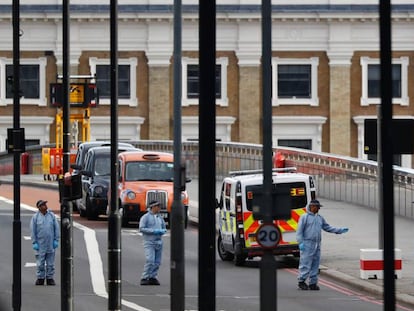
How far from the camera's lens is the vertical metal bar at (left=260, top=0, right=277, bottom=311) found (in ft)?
70.4

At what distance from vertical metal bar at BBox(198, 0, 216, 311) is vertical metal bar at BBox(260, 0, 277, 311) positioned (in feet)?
2.27

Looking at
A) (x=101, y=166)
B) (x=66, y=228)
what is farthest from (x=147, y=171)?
(x=66, y=228)

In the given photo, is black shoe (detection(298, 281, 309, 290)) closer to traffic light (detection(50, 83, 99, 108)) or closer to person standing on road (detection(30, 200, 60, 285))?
person standing on road (detection(30, 200, 60, 285))

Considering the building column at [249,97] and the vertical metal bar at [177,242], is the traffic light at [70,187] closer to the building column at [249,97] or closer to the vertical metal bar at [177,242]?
the vertical metal bar at [177,242]

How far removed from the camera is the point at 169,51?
89.8m

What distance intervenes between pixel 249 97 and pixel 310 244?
56632mm

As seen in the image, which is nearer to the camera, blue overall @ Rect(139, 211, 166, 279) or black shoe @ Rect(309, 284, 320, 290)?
black shoe @ Rect(309, 284, 320, 290)

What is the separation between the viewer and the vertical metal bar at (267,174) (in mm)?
21453

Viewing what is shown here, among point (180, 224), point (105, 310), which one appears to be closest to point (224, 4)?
point (105, 310)

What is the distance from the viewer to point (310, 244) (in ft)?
111

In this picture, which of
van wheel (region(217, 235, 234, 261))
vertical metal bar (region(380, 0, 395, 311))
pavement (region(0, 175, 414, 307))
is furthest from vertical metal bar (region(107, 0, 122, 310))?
vertical metal bar (region(380, 0, 395, 311))

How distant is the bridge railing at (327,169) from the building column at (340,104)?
14.2 meters

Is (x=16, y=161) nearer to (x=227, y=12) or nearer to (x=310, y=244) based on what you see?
(x=310, y=244)

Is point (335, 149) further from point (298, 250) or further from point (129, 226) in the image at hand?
point (298, 250)
